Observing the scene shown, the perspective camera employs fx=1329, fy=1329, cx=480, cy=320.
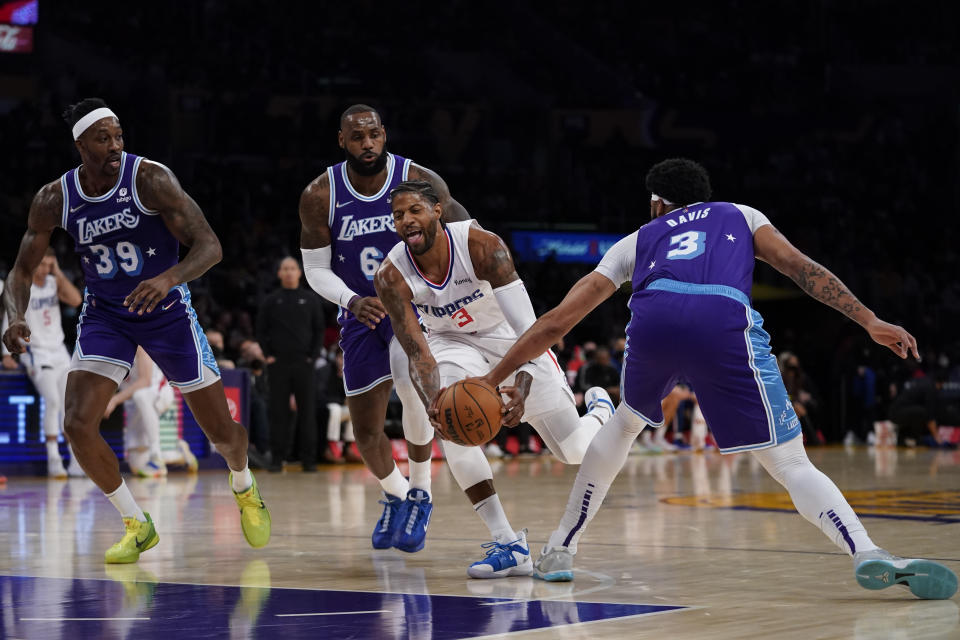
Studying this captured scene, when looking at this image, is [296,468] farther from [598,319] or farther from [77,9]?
[77,9]

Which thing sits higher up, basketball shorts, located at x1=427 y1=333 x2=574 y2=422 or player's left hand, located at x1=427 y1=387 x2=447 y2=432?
basketball shorts, located at x1=427 y1=333 x2=574 y2=422

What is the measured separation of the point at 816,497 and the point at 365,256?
2923 millimetres

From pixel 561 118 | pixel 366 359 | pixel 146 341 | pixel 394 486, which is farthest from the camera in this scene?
pixel 561 118

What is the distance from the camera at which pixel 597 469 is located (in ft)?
18.9

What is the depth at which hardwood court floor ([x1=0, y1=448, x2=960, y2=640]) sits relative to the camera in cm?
464

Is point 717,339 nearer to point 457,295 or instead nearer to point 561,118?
point 457,295

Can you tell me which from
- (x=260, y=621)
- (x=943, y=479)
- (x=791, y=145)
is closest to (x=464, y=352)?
(x=260, y=621)

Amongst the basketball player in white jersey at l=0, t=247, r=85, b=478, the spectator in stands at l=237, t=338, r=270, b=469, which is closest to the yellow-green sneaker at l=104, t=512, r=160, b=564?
the basketball player in white jersey at l=0, t=247, r=85, b=478

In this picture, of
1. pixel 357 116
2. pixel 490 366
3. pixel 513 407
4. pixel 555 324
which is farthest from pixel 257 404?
pixel 555 324

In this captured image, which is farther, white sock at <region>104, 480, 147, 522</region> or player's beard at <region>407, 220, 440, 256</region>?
white sock at <region>104, 480, 147, 522</region>

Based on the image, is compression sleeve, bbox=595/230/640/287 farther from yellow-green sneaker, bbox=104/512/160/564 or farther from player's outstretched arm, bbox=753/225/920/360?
yellow-green sneaker, bbox=104/512/160/564

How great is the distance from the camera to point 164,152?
2339 centimetres

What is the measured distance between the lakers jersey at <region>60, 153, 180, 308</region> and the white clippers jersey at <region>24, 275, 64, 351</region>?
6674 millimetres

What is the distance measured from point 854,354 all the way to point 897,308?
242 centimetres
